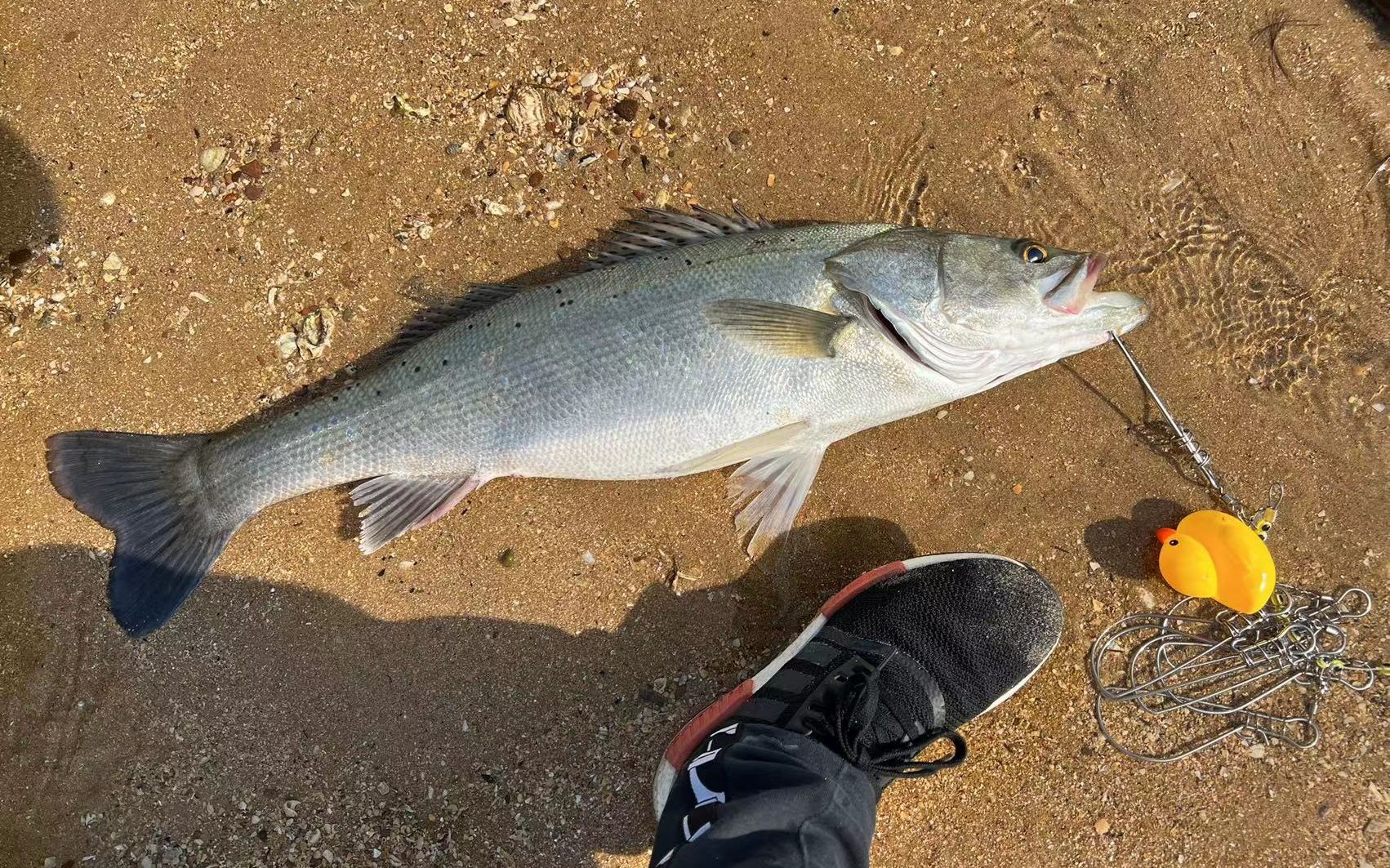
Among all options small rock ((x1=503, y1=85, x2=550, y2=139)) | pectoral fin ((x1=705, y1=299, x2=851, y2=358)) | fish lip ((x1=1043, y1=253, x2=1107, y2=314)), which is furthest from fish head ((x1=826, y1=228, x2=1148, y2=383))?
small rock ((x1=503, y1=85, x2=550, y2=139))

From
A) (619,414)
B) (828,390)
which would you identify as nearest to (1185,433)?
(828,390)

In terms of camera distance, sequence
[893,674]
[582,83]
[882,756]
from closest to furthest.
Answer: [882,756] → [893,674] → [582,83]

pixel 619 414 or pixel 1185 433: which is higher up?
pixel 1185 433

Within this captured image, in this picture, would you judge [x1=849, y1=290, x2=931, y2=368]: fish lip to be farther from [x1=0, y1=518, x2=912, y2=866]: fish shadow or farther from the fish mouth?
[x1=0, y1=518, x2=912, y2=866]: fish shadow

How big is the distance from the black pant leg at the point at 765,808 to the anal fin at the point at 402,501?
4.33ft

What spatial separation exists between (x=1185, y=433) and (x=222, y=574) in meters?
3.92

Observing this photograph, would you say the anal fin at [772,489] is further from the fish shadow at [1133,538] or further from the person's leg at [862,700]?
the fish shadow at [1133,538]

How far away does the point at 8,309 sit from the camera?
2.97 metres

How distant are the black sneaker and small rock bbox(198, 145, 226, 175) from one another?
117 inches

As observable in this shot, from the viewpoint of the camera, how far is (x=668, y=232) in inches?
115

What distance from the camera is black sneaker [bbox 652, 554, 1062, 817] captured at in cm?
270

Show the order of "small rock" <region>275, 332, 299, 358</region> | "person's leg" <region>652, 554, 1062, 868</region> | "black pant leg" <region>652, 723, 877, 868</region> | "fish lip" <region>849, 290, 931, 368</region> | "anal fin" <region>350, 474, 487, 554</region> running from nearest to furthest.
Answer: "black pant leg" <region>652, 723, 877, 868</region>, "person's leg" <region>652, 554, 1062, 868</region>, "fish lip" <region>849, 290, 931, 368</region>, "anal fin" <region>350, 474, 487, 554</region>, "small rock" <region>275, 332, 299, 358</region>

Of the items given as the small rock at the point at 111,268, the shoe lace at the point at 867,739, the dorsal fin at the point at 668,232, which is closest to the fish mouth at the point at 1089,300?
the dorsal fin at the point at 668,232

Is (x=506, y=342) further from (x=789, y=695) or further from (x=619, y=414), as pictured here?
(x=789, y=695)
